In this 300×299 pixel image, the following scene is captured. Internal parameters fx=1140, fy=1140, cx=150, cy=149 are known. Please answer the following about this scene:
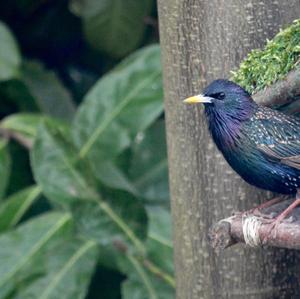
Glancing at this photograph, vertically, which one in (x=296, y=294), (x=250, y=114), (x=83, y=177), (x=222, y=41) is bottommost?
(x=296, y=294)

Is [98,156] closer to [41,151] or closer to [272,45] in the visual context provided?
[41,151]

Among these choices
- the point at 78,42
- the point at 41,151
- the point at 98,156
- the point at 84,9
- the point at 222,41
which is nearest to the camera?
the point at 222,41

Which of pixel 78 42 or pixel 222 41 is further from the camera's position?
pixel 78 42

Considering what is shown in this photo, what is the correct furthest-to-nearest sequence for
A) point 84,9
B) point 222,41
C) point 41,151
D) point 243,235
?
point 84,9
point 41,151
point 222,41
point 243,235

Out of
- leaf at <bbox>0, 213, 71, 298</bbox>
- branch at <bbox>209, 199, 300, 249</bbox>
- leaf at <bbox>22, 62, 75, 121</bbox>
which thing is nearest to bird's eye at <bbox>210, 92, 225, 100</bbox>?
branch at <bbox>209, 199, 300, 249</bbox>

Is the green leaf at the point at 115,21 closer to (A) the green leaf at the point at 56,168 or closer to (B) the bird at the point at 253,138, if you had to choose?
(A) the green leaf at the point at 56,168

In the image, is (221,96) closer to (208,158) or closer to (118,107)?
(208,158)

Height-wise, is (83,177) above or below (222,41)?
below

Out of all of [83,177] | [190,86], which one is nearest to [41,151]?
[83,177]

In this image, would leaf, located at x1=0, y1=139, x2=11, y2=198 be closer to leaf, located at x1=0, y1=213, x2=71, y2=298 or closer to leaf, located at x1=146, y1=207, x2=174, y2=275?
leaf, located at x1=0, y1=213, x2=71, y2=298

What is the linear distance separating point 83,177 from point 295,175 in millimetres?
897

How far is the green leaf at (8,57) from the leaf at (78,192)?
0.48 metres

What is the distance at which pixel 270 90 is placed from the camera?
92.2 inches

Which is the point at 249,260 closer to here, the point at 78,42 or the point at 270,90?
the point at 270,90
